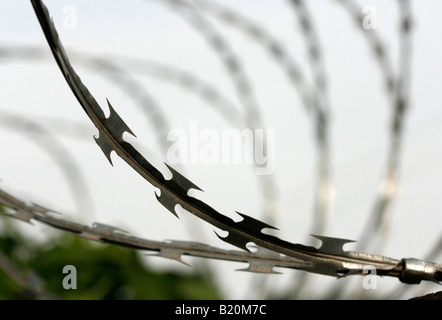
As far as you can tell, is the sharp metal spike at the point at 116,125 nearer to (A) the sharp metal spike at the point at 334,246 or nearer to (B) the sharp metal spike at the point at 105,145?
(B) the sharp metal spike at the point at 105,145

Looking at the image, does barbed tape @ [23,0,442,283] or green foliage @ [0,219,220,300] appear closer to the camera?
barbed tape @ [23,0,442,283]

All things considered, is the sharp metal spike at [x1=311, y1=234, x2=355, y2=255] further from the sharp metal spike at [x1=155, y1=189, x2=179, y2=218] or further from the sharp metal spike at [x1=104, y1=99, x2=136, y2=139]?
the sharp metal spike at [x1=104, y1=99, x2=136, y2=139]

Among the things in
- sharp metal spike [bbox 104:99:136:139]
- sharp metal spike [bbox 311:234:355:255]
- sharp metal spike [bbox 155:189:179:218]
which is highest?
sharp metal spike [bbox 104:99:136:139]

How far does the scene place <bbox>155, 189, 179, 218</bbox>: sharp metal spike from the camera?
1082 mm

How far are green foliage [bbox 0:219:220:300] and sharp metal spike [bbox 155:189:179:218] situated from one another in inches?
151

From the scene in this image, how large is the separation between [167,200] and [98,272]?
178 inches

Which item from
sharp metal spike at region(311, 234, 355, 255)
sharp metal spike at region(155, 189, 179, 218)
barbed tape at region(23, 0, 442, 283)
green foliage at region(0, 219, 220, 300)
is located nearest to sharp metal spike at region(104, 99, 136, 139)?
barbed tape at region(23, 0, 442, 283)

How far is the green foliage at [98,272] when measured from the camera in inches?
206

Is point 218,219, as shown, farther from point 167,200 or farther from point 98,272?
point 98,272

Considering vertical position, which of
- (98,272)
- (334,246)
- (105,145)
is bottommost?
(334,246)

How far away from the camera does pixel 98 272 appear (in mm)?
5430

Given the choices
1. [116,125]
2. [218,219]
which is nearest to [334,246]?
[218,219]

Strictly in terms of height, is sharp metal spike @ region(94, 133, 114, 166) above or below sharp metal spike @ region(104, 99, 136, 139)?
below

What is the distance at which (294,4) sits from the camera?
3361 millimetres
